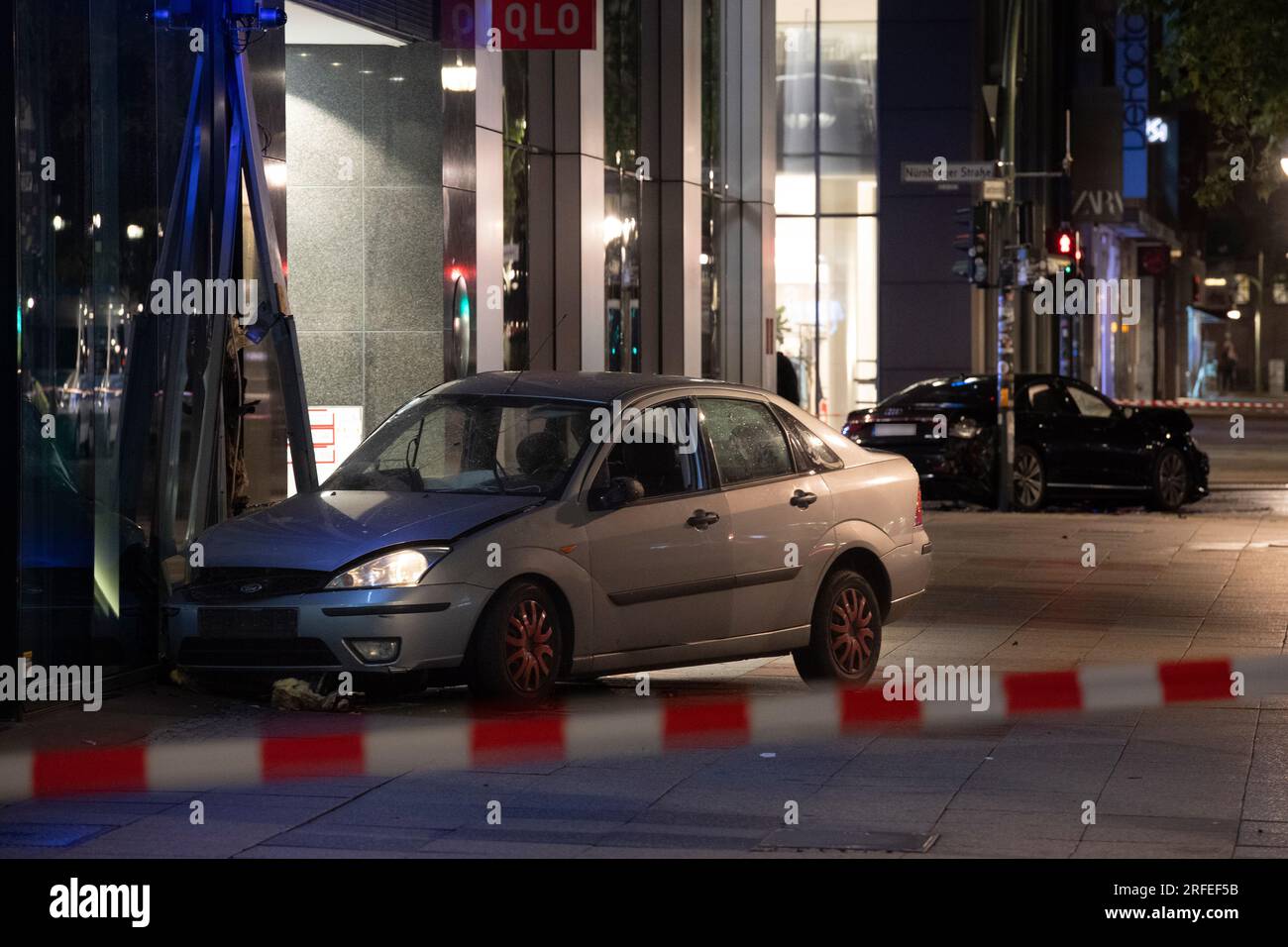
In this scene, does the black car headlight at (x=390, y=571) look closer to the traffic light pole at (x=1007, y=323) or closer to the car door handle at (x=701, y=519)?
the car door handle at (x=701, y=519)

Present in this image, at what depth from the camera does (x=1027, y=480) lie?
24047 millimetres

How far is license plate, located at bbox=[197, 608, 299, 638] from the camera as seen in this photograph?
9.59m

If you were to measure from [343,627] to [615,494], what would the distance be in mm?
1494

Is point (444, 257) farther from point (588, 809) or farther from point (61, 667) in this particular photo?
point (588, 809)

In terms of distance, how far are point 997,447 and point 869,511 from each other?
41.4 feet

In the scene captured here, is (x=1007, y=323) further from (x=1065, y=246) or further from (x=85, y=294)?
(x=85, y=294)

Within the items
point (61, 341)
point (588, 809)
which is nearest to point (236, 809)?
point (588, 809)

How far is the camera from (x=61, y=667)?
1028 centimetres

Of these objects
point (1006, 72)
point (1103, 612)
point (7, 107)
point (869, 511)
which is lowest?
point (1103, 612)

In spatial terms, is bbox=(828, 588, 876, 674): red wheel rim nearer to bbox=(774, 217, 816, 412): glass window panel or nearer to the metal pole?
bbox=(774, 217, 816, 412): glass window panel

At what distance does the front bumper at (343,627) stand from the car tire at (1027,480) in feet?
49.5

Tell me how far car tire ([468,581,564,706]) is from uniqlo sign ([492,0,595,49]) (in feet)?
26.1

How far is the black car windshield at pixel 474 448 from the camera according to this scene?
10.4m

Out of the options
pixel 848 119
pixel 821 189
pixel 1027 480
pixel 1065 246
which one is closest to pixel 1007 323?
pixel 1027 480
